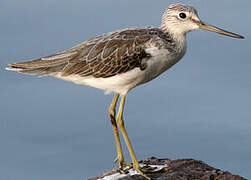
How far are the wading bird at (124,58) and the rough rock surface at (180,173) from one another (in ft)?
1.11

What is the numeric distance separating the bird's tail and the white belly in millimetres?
800

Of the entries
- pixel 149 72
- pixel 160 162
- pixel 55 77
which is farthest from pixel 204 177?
pixel 55 77

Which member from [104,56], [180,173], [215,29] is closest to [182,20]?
[215,29]

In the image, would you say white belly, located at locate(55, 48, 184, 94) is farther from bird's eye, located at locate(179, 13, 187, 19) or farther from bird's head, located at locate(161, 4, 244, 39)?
bird's eye, located at locate(179, 13, 187, 19)

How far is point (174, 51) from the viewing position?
17.3m

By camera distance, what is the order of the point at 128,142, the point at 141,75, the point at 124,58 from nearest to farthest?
1. the point at 141,75
2. the point at 124,58
3. the point at 128,142

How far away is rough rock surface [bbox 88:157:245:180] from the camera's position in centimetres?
1794

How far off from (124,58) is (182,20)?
1505 mm

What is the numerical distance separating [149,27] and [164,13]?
45cm

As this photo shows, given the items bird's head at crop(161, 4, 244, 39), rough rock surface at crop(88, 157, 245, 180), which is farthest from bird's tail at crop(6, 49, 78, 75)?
rough rock surface at crop(88, 157, 245, 180)

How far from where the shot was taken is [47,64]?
17781mm

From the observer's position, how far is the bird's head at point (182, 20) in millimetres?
17438

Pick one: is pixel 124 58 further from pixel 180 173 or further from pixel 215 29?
pixel 180 173

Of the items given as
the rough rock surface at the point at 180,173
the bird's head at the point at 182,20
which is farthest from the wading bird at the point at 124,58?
the rough rock surface at the point at 180,173
